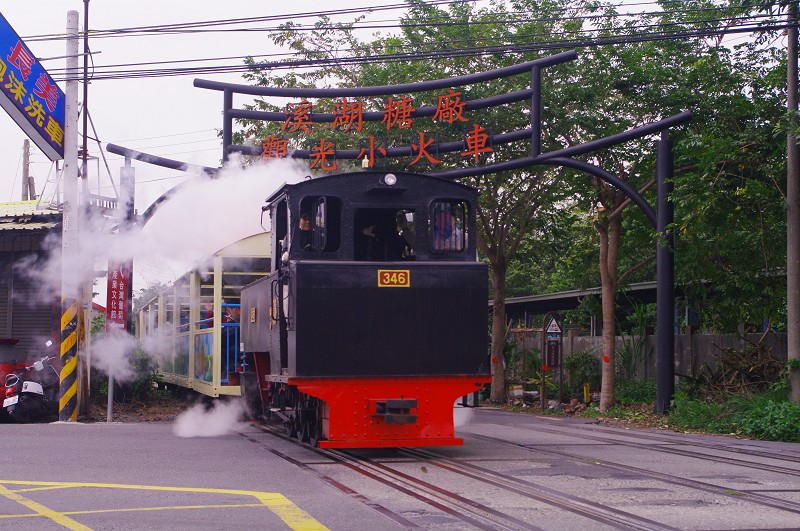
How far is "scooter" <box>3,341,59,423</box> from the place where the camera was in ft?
59.2

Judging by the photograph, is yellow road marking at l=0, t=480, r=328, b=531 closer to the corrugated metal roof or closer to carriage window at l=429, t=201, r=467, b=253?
carriage window at l=429, t=201, r=467, b=253

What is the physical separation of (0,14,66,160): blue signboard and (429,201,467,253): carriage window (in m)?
8.72

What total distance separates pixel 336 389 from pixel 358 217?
213 centimetres

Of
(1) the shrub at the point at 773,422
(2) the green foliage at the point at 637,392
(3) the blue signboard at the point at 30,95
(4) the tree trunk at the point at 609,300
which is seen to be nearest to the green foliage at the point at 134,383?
(3) the blue signboard at the point at 30,95

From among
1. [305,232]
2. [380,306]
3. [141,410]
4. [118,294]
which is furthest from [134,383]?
[380,306]

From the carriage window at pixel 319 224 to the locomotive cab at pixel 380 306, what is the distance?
1 centimetres

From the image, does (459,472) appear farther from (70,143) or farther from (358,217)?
(70,143)

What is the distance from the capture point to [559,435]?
1492 cm

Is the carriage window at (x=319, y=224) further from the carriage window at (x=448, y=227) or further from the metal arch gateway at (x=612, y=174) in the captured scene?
the metal arch gateway at (x=612, y=174)

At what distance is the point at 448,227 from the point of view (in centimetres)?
1162

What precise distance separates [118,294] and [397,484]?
38.3ft

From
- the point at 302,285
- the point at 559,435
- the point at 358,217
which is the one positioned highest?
the point at 358,217

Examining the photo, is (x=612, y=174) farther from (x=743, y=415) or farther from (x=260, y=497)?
(x=260, y=497)

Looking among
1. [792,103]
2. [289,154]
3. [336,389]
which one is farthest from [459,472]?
[289,154]
